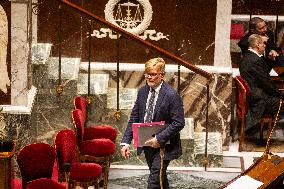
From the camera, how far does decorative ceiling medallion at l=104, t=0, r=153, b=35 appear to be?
8148 mm

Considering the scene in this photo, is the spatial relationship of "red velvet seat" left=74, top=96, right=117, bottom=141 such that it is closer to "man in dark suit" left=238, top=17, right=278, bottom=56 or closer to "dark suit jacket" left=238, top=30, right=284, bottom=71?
"dark suit jacket" left=238, top=30, right=284, bottom=71

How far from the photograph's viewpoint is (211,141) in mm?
7809

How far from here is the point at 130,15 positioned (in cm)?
825

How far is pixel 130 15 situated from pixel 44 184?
310cm

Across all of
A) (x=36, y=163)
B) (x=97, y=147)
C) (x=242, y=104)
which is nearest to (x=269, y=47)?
(x=242, y=104)

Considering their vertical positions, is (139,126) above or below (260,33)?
below

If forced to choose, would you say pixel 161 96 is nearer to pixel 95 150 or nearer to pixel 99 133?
pixel 95 150

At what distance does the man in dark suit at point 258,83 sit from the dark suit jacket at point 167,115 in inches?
104

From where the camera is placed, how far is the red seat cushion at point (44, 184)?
5691 mm

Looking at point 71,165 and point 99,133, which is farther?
point 99,133

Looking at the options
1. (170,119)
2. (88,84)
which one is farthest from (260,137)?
(170,119)

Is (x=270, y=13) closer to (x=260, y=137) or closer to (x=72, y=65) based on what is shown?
(x=260, y=137)

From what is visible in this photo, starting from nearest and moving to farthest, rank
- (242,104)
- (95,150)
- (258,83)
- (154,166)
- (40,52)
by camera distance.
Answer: (154,166) < (95,150) < (40,52) < (242,104) < (258,83)

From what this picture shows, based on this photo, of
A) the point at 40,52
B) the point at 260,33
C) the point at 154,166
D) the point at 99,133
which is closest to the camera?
the point at 154,166
